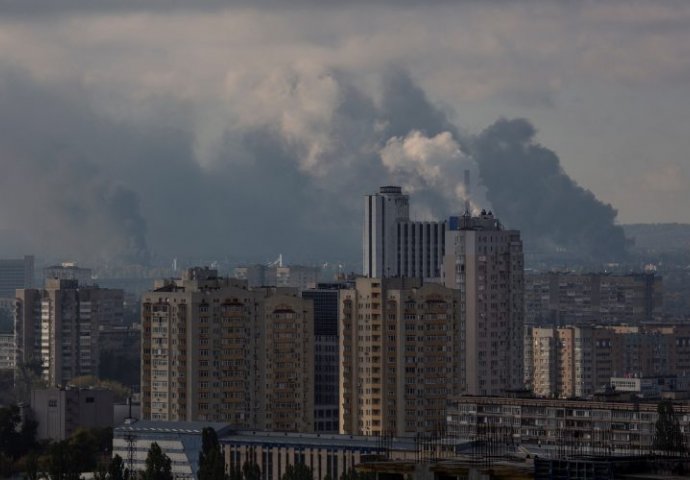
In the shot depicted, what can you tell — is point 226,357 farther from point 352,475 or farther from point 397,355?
point 352,475

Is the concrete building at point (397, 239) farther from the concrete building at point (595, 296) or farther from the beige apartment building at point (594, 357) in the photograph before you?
the concrete building at point (595, 296)

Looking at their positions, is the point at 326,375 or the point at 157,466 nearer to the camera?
the point at 157,466

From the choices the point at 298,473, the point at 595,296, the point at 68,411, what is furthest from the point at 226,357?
the point at 595,296

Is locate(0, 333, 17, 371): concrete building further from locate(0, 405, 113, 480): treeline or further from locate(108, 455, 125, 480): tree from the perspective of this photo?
locate(108, 455, 125, 480): tree

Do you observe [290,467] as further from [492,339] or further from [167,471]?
[492,339]

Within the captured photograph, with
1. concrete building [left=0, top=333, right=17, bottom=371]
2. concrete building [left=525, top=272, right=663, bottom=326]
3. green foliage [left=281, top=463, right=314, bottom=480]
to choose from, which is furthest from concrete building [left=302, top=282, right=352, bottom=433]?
concrete building [left=525, top=272, right=663, bottom=326]

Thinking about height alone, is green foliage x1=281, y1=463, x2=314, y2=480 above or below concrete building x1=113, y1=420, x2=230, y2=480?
below
